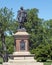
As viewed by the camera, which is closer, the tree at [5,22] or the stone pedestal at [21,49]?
the stone pedestal at [21,49]

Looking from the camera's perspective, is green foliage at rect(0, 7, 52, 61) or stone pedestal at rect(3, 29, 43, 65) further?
green foliage at rect(0, 7, 52, 61)

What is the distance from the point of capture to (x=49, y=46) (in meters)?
57.7

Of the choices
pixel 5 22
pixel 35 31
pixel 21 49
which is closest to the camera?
pixel 21 49

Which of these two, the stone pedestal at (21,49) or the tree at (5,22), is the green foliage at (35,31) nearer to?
the tree at (5,22)

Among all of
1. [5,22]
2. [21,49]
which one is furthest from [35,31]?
[21,49]

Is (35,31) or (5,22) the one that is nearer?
(5,22)

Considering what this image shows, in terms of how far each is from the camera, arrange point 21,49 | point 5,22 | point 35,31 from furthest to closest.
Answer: point 35,31, point 5,22, point 21,49

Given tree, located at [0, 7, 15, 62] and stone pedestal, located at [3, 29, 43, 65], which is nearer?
stone pedestal, located at [3, 29, 43, 65]

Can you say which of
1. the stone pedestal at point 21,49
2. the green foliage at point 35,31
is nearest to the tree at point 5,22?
the green foliage at point 35,31

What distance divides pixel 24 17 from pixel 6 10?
764 inches

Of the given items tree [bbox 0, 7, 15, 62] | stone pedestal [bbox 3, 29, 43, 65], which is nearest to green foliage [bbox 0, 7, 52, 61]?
tree [bbox 0, 7, 15, 62]

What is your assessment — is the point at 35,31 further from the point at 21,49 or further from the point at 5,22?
the point at 21,49

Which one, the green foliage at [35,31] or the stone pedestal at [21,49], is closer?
the stone pedestal at [21,49]

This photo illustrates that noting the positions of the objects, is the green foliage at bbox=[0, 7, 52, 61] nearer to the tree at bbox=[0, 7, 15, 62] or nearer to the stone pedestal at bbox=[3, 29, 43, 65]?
the tree at bbox=[0, 7, 15, 62]
